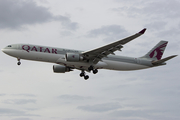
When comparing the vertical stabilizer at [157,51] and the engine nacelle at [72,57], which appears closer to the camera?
the engine nacelle at [72,57]

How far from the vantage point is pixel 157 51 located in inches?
1887

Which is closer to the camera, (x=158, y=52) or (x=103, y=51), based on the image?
(x=103, y=51)

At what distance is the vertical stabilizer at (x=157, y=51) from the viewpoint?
154 ft

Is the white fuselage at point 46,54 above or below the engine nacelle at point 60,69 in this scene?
above

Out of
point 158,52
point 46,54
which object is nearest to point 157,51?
point 158,52

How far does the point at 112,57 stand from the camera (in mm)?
42062

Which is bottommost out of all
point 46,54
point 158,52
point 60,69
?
point 60,69

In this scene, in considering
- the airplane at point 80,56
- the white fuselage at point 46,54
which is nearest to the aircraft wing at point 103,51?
the airplane at point 80,56

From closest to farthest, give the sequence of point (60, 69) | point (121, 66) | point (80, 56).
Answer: point (80, 56)
point (121, 66)
point (60, 69)

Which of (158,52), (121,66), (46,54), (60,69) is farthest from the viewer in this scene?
(158,52)

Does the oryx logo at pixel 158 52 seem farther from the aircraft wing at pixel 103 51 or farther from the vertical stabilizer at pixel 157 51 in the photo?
the aircraft wing at pixel 103 51

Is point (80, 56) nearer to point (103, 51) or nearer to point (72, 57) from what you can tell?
point (72, 57)

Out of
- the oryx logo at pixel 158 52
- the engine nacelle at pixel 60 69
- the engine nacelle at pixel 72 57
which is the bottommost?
the engine nacelle at pixel 60 69

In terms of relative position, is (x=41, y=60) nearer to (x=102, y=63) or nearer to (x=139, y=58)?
(x=102, y=63)
